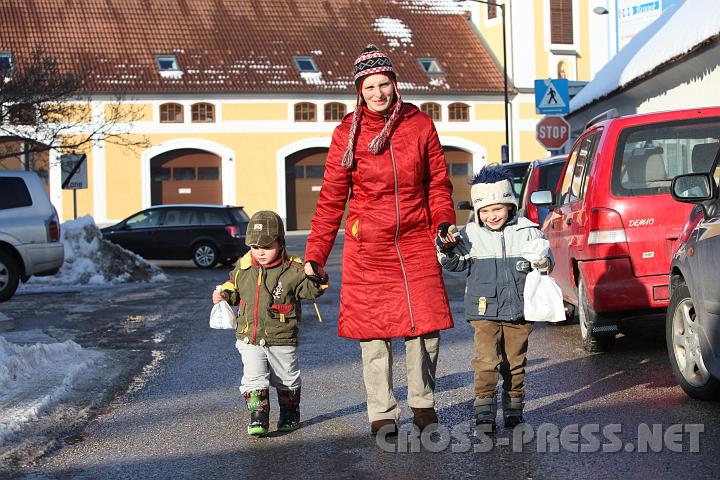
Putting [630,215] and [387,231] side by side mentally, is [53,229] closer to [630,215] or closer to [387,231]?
[630,215]

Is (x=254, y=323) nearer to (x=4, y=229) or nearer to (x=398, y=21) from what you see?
(x=4, y=229)

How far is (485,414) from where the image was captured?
5.93m

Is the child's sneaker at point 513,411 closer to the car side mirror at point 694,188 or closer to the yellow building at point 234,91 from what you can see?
the car side mirror at point 694,188

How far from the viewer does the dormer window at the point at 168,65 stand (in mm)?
50031

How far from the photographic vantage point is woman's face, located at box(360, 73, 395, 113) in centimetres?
573

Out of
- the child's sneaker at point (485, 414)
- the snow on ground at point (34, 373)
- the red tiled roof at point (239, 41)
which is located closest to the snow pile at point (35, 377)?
the snow on ground at point (34, 373)

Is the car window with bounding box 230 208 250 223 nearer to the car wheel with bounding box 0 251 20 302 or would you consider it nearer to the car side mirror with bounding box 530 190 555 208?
the car wheel with bounding box 0 251 20 302

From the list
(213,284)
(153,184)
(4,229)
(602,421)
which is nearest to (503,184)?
(602,421)

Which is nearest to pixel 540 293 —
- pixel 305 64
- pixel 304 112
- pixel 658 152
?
pixel 658 152

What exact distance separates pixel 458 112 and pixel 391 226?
48456 millimetres

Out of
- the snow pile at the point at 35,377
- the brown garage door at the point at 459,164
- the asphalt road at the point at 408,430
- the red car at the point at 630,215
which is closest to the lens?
the asphalt road at the point at 408,430

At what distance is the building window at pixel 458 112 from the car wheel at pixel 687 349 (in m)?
46.9

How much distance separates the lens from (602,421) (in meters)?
6.16

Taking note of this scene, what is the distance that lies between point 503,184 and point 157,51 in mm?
46279
